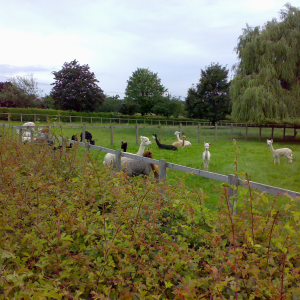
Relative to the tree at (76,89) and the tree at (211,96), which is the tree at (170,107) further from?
the tree at (76,89)

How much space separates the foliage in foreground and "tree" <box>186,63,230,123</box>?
40292 millimetres

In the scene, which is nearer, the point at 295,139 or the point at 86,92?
the point at 295,139

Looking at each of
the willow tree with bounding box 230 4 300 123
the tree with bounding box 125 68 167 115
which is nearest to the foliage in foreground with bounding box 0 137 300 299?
the willow tree with bounding box 230 4 300 123

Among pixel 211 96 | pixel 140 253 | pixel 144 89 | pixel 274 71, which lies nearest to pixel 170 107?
pixel 211 96

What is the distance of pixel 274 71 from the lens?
64.9ft

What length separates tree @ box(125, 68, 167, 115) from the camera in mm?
65062

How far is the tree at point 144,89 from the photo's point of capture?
65.1 meters

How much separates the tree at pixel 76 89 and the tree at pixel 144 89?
14.0 m

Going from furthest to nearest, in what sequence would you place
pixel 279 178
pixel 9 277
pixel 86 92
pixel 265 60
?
pixel 86 92 → pixel 265 60 → pixel 279 178 → pixel 9 277

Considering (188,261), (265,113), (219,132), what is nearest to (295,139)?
(265,113)

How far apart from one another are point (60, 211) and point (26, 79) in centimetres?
5849

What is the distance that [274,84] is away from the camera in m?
20.3

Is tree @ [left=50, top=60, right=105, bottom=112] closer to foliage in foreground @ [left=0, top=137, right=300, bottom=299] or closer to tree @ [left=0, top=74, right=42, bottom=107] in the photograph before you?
tree @ [left=0, top=74, right=42, bottom=107]

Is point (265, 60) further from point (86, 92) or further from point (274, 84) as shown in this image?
point (86, 92)
